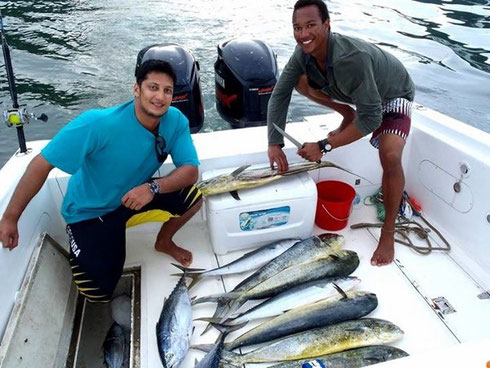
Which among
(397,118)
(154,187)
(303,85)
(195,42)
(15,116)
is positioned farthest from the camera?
(195,42)

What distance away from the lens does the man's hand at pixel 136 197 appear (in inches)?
85.3

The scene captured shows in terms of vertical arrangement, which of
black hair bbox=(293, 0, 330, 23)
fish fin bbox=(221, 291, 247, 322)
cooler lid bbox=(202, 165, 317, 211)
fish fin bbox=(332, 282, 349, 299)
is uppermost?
black hair bbox=(293, 0, 330, 23)

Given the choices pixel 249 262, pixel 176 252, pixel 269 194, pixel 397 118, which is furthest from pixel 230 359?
pixel 397 118

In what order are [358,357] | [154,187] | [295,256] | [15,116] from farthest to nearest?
[295,256]
[15,116]
[154,187]
[358,357]

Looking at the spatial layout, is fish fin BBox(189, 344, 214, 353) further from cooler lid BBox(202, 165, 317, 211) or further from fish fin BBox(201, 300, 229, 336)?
cooler lid BBox(202, 165, 317, 211)

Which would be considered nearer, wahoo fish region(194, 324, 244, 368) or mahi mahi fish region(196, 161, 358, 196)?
wahoo fish region(194, 324, 244, 368)

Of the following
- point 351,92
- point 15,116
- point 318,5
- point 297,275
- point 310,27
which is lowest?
point 297,275

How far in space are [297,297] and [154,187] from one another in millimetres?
1029

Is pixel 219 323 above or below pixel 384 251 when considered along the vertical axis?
below

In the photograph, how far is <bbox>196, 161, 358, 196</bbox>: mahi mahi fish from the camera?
2.56 m

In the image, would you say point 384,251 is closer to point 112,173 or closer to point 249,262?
point 249,262

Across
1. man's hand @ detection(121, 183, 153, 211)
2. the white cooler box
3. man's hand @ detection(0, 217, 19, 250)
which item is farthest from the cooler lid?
man's hand @ detection(0, 217, 19, 250)

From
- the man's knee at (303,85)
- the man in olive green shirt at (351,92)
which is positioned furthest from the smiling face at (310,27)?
the man's knee at (303,85)

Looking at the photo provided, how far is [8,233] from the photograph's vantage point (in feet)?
6.29
